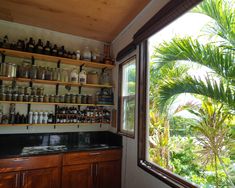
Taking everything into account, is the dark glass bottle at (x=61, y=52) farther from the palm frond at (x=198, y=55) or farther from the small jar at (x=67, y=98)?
the palm frond at (x=198, y=55)

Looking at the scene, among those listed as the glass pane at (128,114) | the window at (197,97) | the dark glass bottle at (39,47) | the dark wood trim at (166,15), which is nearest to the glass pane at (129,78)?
the glass pane at (128,114)

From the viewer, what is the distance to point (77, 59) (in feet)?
8.71

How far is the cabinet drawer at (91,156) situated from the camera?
7.15 feet

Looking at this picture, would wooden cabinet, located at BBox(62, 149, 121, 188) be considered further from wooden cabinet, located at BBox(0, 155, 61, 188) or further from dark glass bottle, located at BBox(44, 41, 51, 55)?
dark glass bottle, located at BBox(44, 41, 51, 55)

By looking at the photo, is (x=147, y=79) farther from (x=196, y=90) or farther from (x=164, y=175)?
(x=164, y=175)

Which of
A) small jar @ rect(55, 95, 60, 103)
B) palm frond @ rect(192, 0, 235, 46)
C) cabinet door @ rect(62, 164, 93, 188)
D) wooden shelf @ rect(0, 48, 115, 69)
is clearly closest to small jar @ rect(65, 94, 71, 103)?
small jar @ rect(55, 95, 60, 103)

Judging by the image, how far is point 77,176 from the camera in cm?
222

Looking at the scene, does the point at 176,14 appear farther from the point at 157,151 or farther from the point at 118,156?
the point at 118,156

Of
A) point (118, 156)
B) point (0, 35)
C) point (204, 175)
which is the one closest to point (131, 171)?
point (118, 156)

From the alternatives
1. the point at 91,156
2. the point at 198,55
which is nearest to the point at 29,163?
the point at 91,156

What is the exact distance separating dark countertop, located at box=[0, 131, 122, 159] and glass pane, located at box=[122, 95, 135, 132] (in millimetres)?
239

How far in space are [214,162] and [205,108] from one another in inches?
16.4

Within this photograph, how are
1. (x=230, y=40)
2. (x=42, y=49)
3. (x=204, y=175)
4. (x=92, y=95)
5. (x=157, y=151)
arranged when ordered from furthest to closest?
(x=92, y=95)
(x=42, y=49)
(x=157, y=151)
(x=204, y=175)
(x=230, y=40)

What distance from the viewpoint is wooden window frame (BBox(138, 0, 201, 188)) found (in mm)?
1416
